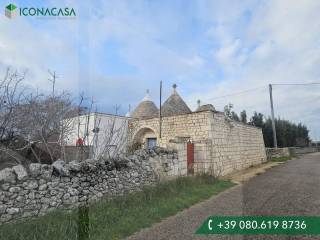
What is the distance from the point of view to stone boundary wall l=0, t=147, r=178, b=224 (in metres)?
5.64

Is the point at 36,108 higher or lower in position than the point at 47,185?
higher

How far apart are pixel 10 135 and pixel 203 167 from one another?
783 cm

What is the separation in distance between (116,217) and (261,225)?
280cm

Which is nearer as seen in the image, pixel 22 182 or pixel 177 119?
pixel 22 182

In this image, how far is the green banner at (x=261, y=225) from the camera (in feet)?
16.2

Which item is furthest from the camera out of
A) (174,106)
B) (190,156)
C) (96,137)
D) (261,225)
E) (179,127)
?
(174,106)

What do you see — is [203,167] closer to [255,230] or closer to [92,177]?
[92,177]

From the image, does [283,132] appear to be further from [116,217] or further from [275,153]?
[116,217]

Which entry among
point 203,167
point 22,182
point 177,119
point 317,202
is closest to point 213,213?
point 317,202

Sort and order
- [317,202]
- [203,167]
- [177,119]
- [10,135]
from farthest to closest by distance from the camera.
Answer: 1. [177,119]
2. [203,167]
3. [10,135]
4. [317,202]

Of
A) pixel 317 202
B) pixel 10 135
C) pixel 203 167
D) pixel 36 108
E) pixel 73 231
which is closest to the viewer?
pixel 73 231

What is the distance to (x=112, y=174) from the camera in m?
7.77

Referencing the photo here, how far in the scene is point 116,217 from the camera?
5.56m

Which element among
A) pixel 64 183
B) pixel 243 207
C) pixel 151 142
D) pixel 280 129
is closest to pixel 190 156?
pixel 243 207
